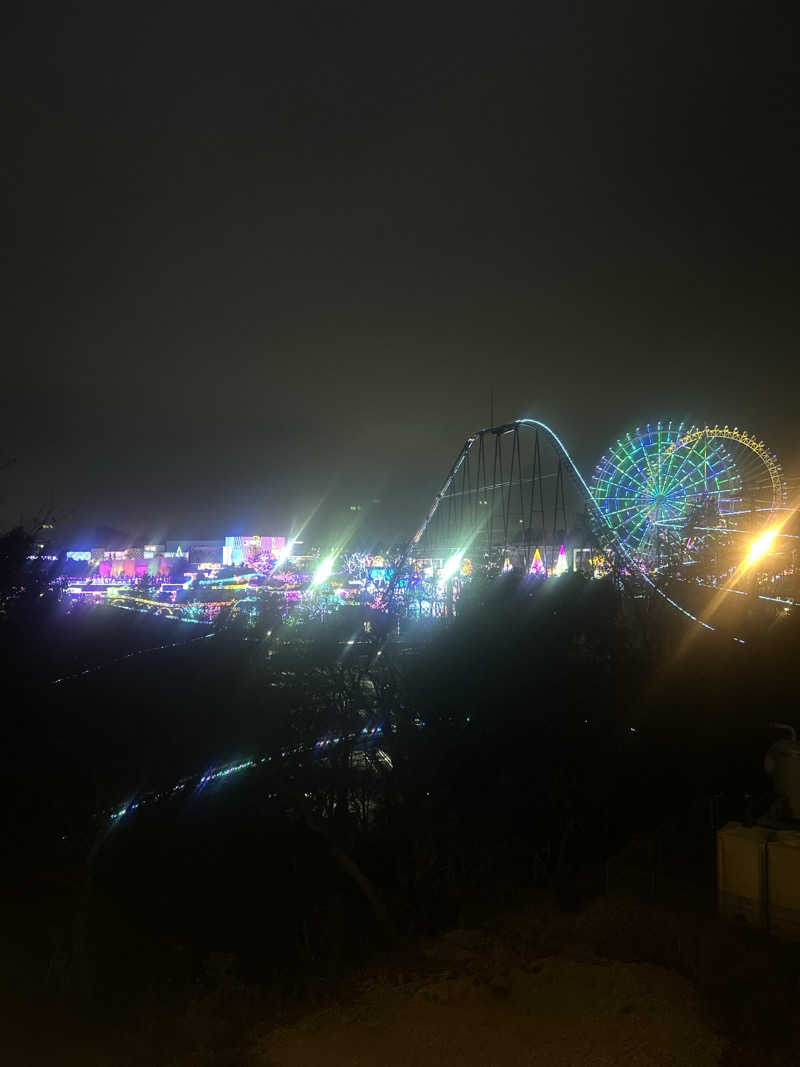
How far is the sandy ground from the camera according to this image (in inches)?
174

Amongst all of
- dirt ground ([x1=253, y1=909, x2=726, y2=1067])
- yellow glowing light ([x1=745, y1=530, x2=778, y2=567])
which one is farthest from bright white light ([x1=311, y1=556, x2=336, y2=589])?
dirt ground ([x1=253, y1=909, x2=726, y2=1067])

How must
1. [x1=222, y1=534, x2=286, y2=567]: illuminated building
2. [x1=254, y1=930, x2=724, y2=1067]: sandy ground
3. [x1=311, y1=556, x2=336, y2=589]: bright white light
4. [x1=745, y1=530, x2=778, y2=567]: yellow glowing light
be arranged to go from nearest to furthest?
[x1=254, y1=930, x2=724, y2=1067]: sandy ground, [x1=745, y1=530, x2=778, y2=567]: yellow glowing light, [x1=311, y1=556, x2=336, y2=589]: bright white light, [x1=222, y1=534, x2=286, y2=567]: illuminated building

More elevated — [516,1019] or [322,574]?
[322,574]

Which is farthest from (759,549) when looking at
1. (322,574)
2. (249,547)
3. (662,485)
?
(249,547)

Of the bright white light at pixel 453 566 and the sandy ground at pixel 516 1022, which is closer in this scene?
the sandy ground at pixel 516 1022

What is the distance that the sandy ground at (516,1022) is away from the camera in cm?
443

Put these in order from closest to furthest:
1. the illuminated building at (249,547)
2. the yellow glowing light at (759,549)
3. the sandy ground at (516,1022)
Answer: the sandy ground at (516,1022)
the yellow glowing light at (759,549)
the illuminated building at (249,547)

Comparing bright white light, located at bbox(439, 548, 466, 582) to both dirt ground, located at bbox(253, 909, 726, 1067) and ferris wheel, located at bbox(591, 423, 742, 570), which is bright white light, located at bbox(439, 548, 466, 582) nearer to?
ferris wheel, located at bbox(591, 423, 742, 570)

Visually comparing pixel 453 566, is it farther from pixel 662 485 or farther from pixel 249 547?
pixel 249 547

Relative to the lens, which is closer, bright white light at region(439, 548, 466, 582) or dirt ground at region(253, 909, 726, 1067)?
dirt ground at region(253, 909, 726, 1067)

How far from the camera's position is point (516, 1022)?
488cm

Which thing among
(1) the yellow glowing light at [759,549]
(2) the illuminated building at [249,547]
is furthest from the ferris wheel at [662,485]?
(2) the illuminated building at [249,547]

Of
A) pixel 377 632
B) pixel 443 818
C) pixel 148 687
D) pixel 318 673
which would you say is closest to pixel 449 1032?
pixel 443 818

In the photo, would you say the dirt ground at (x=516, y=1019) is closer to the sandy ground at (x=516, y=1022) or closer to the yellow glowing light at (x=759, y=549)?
the sandy ground at (x=516, y=1022)
